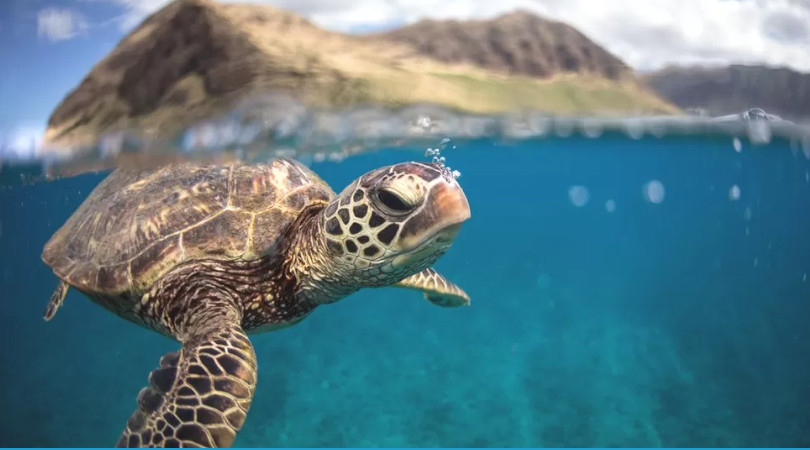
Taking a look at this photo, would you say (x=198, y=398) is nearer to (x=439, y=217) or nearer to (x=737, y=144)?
(x=439, y=217)

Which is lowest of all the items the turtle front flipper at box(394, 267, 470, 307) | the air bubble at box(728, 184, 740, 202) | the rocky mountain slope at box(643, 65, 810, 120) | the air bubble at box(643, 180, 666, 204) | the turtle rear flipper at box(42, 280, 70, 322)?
the air bubble at box(643, 180, 666, 204)

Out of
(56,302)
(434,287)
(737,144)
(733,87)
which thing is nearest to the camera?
(434,287)

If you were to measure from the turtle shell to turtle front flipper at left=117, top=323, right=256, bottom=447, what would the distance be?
0.89 m

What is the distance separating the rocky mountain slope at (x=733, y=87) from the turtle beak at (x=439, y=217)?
3015 millimetres

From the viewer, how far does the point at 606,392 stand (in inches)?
331

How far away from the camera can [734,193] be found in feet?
89.4

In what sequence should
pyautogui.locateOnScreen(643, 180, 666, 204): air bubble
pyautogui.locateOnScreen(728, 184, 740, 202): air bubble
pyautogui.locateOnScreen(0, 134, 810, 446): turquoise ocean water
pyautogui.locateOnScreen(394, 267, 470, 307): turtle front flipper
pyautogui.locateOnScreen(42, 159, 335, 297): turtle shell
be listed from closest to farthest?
pyautogui.locateOnScreen(42, 159, 335, 297): turtle shell → pyautogui.locateOnScreen(394, 267, 470, 307): turtle front flipper → pyautogui.locateOnScreen(0, 134, 810, 446): turquoise ocean water → pyautogui.locateOnScreen(728, 184, 740, 202): air bubble → pyautogui.locateOnScreen(643, 180, 666, 204): air bubble

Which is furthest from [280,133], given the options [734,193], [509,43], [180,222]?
[734,193]

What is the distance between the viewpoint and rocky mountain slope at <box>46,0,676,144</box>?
3627 mm

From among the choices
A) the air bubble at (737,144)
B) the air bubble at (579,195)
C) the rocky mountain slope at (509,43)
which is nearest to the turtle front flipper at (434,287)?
the rocky mountain slope at (509,43)

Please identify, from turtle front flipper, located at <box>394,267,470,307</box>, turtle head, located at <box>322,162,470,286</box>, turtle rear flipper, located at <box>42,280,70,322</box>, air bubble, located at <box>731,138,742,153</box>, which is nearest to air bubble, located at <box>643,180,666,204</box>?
air bubble, located at <box>731,138,742,153</box>

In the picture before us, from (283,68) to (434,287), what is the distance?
2288 millimetres

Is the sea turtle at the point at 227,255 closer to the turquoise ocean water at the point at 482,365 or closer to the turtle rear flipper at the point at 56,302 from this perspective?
the turtle rear flipper at the point at 56,302

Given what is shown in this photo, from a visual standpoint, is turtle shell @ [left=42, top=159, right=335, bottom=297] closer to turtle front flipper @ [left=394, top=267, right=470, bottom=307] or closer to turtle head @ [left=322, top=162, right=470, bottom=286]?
turtle head @ [left=322, top=162, right=470, bottom=286]
